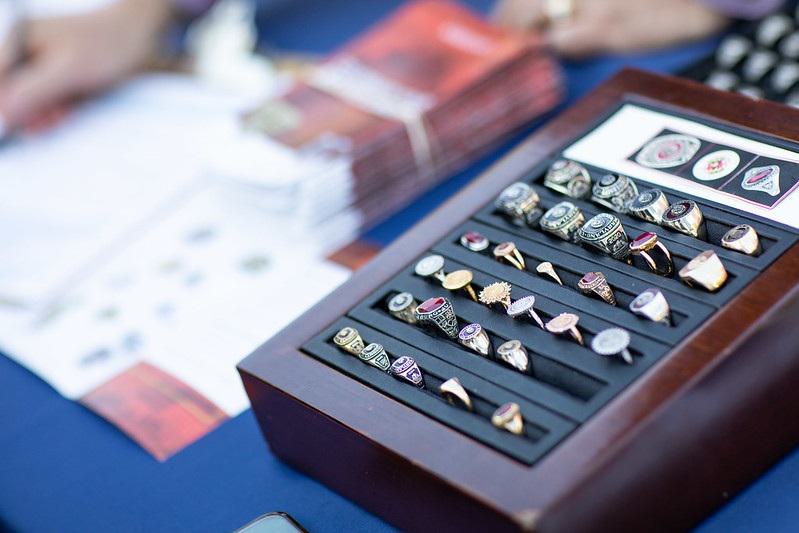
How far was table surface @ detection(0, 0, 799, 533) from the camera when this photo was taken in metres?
0.48

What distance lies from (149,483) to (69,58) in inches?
22.3

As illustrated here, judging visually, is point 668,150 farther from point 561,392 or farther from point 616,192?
point 561,392

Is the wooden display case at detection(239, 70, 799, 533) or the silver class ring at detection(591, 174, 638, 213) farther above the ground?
the silver class ring at detection(591, 174, 638, 213)

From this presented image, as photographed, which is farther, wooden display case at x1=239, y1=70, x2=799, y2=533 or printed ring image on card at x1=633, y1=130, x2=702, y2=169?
printed ring image on card at x1=633, y1=130, x2=702, y2=169

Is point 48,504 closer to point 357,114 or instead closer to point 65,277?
point 65,277

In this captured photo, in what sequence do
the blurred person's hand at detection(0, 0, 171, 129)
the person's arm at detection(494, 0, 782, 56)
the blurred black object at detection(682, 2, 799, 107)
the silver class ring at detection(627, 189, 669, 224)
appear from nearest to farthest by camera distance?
the silver class ring at detection(627, 189, 669, 224) → the blurred black object at detection(682, 2, 799, 107) → the person's arm at detection(494, 0, 782, 56) → the blurred person's hand at detection(0, 0, 171, 129)

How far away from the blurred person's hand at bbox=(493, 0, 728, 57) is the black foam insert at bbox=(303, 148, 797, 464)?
0.33 m

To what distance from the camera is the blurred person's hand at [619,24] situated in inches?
32.4

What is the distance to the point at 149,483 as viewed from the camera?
0.58 metres

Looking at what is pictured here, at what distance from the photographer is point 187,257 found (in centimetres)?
79

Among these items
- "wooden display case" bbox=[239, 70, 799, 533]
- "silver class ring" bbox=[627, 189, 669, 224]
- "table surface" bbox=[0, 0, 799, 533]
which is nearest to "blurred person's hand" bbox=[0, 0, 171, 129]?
"table surface" bbox=[0, 0, 799, 533]

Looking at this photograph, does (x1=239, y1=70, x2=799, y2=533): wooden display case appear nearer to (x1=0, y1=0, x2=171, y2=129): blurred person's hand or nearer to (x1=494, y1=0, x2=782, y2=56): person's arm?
(x1=494, y1=0, x2=782, y2=56): person's arm

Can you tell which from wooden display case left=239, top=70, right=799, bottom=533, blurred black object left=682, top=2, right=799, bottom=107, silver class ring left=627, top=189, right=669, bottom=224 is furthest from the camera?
blurred black object left=682, top=2, right=799, bottom=107

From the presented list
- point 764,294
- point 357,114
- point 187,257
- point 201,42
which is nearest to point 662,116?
point 764,294
